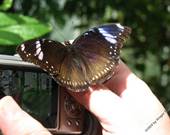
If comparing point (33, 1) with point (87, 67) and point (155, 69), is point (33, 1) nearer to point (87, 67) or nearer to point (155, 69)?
point (87, 67)

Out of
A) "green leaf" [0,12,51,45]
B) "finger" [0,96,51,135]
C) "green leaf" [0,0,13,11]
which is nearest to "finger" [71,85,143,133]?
"finger" [0,96,51,135]

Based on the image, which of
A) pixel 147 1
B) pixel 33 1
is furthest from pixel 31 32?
pixel 147 1

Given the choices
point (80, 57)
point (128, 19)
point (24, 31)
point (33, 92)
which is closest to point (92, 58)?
point (80, 57)

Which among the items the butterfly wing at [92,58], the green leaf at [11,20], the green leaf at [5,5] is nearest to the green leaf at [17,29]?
the green leaf at [11,20]

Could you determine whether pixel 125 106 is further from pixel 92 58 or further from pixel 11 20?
pixel 11 20

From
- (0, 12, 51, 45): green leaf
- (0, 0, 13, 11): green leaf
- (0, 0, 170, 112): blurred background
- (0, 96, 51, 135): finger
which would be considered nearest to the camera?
(0, 96, 51, 135): finger

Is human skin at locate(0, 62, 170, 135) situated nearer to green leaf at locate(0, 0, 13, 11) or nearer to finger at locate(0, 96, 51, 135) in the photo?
finger at locate(0, 96, 51, 135)
